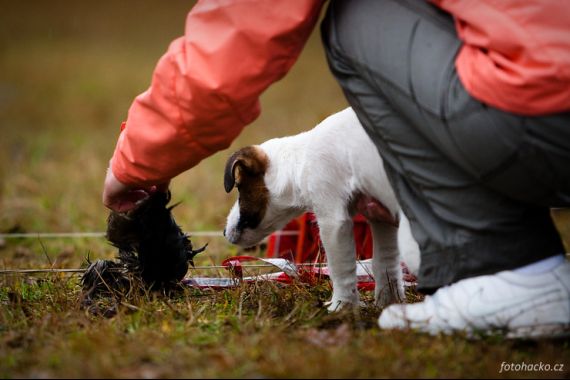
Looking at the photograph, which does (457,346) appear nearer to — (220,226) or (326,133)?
(326,133)

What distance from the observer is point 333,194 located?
266 cm

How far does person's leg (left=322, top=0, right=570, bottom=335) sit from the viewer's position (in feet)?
6.88

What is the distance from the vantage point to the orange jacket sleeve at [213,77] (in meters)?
2.19

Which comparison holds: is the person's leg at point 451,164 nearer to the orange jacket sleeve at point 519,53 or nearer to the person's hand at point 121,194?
the orange jacket sleeve at point 519,53

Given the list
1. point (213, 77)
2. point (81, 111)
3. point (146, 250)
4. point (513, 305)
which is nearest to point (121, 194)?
point (146, 250)

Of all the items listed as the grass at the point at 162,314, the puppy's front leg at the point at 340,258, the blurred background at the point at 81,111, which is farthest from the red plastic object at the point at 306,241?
the puppy's front leg at the point at 340,258

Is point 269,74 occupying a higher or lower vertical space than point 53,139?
higher

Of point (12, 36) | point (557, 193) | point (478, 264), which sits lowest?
point (12, 36)

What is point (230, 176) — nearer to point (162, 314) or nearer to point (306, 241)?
point (162, 314)

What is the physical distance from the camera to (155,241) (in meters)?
2.88

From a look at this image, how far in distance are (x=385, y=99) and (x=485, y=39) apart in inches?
13.7

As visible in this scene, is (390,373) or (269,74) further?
(269,74)

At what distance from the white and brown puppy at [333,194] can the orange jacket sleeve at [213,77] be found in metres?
0.38

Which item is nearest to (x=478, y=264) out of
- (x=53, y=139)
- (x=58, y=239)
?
(x=58, y=239)
